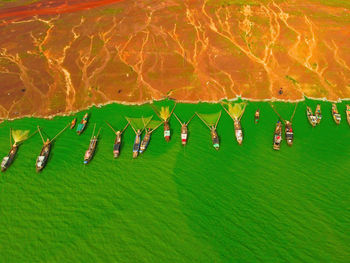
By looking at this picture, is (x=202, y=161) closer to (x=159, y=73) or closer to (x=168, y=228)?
(x=168, y=228)

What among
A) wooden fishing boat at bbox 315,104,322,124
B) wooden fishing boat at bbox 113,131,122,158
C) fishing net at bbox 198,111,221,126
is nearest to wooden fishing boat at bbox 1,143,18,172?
wooden fishing boat at bbox 113,131,122,158

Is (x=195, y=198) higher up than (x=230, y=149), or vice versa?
(x=230, y=149)

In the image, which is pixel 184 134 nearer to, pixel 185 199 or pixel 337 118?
pixel 185 199

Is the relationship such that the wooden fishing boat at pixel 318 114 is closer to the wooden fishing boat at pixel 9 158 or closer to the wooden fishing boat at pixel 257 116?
the wooden fishing boat at pixel 257 116

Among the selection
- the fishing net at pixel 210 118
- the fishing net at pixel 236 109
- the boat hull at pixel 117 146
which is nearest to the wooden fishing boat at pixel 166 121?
the fishing net at pixel 210 118

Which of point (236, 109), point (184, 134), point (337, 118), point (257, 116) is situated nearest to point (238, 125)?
point (236, 109)

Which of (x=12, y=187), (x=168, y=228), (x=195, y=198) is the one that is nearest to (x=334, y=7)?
(x=195, y=198)
